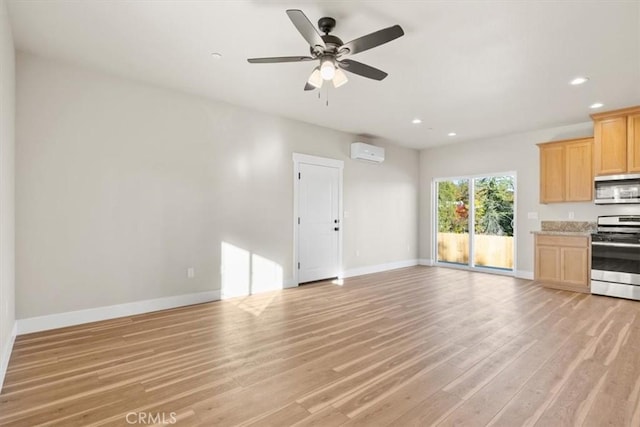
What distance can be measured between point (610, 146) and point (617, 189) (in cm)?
68

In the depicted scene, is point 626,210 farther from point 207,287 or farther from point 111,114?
point 111,114

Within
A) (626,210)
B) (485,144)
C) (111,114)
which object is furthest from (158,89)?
(626,210)

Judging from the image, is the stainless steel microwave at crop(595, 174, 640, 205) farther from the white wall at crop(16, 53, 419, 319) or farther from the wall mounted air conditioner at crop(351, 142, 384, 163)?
the white wall at crop(16, 53, 419, 319)

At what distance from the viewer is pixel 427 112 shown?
16.6 feet

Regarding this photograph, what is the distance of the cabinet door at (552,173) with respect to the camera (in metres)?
5.59

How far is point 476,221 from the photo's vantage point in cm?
695

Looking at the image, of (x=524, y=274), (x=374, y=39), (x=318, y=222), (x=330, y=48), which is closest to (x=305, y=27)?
(x=330, y=48)

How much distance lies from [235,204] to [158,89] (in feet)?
5.91

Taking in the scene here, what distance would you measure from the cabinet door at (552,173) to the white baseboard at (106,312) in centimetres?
592

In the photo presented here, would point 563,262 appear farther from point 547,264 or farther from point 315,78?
point 315,78

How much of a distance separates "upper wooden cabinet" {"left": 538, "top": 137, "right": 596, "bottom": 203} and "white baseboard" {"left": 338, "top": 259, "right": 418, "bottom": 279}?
304 centimetres

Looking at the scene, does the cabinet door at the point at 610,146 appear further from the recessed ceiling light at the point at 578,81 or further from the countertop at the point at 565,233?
the recessed ceiling light at the point at 578,81

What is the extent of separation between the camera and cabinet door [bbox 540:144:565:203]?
5.59m

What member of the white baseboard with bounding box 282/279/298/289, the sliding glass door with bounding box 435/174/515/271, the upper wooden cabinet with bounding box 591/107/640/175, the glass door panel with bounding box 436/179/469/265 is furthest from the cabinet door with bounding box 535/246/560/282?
the white baseboard with bounding box 282/279/298/289
